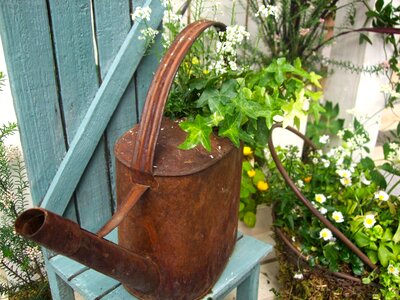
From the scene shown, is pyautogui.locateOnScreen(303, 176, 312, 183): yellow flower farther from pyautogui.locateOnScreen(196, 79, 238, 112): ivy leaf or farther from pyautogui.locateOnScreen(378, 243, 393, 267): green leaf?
pyautogui.locateOnScreen(196, 79, 238, 112): ivy leaf

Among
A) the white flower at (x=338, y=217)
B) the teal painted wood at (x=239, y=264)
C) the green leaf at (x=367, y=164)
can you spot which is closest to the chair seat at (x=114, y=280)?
the teal painted wood at (x=239, y=264)

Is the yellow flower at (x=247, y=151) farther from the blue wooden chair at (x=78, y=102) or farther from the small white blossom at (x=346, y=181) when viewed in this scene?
the blue wooden chair at (x=78, y=102)

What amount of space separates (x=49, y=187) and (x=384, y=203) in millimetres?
1169

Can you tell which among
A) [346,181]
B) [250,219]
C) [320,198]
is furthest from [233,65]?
[250,219]

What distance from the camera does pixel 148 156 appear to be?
2.71ft

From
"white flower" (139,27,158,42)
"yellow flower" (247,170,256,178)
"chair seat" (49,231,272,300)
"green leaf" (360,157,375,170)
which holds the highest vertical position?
"white flower" (139,27,158,42)

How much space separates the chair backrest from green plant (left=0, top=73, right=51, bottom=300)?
5.4 inches

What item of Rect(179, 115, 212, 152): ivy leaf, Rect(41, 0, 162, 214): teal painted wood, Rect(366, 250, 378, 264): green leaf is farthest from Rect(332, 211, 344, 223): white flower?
Rect(41, 0, 162, 214): teal painted wood

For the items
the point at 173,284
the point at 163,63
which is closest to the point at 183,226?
the point at 173,284

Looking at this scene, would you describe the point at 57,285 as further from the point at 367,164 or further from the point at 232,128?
the point at 367,164

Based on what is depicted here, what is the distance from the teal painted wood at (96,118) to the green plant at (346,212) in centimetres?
71

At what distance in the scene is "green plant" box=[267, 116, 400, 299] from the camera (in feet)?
4.29

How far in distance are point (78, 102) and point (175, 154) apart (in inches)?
16.5

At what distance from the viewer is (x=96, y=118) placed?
1204 mm
